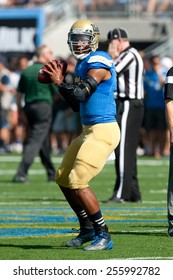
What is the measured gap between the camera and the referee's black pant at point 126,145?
13.3 meters

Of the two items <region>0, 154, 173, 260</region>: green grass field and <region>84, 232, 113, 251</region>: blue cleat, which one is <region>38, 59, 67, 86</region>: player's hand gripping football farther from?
<region>0, 154, 173, 260</region>: green grass field

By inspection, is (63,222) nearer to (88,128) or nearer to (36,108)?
(88,128)

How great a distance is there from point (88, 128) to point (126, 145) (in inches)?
177

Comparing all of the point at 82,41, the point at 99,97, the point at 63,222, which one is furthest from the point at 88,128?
the point at 63,222

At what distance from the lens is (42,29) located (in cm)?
2806

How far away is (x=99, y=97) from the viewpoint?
28.8ft

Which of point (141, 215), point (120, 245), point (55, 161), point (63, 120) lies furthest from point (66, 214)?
point (63, 120)

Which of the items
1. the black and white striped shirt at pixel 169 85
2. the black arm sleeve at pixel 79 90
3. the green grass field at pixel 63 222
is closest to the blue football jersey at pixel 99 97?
the black arm sleeve at pixel 79 90

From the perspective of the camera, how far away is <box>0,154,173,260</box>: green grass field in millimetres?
8562

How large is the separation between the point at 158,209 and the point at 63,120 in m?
12.0

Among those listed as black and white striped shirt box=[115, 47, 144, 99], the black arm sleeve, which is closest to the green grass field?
the black arm sleeve

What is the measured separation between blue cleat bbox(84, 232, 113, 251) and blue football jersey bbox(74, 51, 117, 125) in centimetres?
94

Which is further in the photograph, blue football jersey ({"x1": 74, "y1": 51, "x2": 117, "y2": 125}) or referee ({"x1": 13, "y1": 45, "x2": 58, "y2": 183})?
referee ({"x1": 13, "y1": 45, "x2": 58, "y2": 183})
